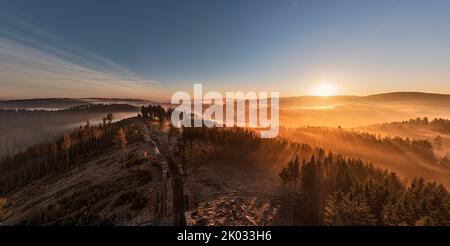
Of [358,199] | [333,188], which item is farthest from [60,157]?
[358,199]

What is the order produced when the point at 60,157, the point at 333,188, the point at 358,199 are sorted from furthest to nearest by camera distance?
the point at 60,157, the point at 333,188, the point at 358,199

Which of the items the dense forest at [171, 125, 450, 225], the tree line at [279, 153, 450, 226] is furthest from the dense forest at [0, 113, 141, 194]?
the tree line at [279, 153, 450, 226]

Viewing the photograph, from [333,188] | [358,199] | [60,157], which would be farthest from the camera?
[60,157]

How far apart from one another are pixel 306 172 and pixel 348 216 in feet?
96.1

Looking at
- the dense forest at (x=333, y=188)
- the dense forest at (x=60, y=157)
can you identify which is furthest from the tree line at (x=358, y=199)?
the dense forest at (x=60, y=157)

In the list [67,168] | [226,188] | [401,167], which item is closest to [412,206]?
[226,188]

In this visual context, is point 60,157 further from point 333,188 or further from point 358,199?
point 358,199

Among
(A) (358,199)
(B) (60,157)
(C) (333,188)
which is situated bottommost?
(B) (60,157)

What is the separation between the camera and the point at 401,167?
525ft

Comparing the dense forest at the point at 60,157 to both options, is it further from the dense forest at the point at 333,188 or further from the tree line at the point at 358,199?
the tree line at the point at 358,199

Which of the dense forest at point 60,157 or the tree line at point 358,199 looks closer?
the tree line at point 358,199

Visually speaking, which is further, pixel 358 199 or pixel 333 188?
pixel 333 188
